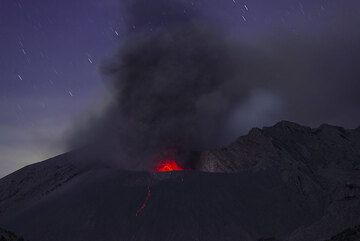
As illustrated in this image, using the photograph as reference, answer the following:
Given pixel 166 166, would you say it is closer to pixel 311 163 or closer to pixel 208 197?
pixel 208 197

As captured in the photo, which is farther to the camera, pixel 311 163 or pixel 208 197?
pixel 311 163

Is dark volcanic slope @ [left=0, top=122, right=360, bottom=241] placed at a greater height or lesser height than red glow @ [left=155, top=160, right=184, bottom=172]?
lesser

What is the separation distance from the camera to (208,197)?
105562 mm

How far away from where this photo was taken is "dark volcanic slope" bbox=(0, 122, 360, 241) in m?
96.2

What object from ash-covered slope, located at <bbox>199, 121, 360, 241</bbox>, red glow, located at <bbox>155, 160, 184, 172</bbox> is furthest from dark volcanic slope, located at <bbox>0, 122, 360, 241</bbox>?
red glow, located at <bbox>155, 160, 184, 172</bbox>

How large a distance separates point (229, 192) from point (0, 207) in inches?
1898

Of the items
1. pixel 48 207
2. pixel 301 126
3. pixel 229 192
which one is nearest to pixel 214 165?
pixel 229 192

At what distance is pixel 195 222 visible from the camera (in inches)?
3839

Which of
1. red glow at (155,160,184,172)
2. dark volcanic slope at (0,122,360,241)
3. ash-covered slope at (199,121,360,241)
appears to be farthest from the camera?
red glow at (155,160,184,172)

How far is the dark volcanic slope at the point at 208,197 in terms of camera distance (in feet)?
316

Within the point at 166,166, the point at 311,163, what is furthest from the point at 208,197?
the point at 311,163

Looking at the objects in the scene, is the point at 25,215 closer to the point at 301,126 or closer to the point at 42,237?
the point at 42,237

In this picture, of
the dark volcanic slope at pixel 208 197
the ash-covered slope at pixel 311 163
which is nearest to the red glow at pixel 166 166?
the ash-covered slope at pixel 311 163

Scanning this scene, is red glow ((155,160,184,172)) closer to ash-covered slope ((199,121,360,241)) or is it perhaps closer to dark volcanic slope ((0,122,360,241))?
ash-covered slope ((199,121,360,241))
